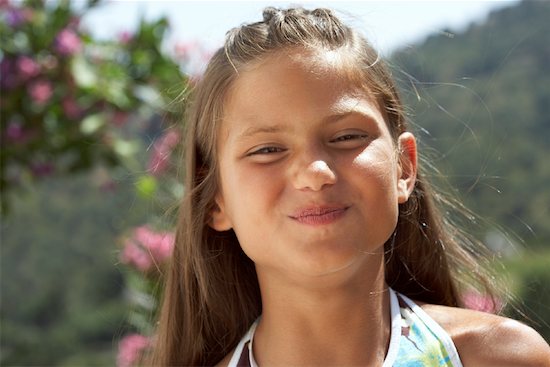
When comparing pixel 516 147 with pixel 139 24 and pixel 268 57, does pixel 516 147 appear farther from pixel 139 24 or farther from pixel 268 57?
pixel 268 57

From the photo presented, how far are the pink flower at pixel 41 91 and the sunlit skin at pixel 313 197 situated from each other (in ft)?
8.48

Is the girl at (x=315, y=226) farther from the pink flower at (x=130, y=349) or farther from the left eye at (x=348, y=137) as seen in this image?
the pink flower at (x=130, y=349)

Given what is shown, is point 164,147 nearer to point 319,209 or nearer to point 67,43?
point 67,43

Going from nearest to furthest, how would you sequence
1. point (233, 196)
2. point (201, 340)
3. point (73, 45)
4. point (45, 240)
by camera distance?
point (233, 196)
point (201, 340)
point (73, 45)
point (45, 240)

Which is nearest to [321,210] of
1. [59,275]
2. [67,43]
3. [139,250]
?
[139,250]

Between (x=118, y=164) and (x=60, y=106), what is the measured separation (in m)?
0.37

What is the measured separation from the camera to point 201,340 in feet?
6.31

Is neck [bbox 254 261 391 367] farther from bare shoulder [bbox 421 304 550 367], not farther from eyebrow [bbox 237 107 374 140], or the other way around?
eyebrow [bbox 237 107 374 140]

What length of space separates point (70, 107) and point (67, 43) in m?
0.30

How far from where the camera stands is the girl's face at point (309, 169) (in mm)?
1539

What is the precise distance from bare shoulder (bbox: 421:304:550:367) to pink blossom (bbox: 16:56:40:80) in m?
2.91

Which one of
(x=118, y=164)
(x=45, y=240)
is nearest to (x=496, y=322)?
(x=118, y=164)

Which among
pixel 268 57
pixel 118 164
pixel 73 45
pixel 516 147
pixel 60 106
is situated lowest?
pixel 516 147

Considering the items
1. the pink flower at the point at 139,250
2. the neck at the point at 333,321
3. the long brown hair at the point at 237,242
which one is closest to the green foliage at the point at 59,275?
the pink flower at the point at 139,250
